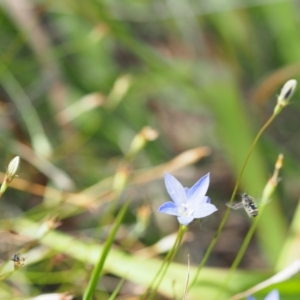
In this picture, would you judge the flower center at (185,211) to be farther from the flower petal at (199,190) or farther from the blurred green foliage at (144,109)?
the blurred green foliage at (144,109)

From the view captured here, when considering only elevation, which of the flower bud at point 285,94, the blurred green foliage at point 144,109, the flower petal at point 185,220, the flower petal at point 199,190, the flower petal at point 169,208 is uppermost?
the blurred green foliage at point 144,109

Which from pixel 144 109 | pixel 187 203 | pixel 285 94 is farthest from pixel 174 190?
pixel 144 109

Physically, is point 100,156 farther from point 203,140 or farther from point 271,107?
point 271,107

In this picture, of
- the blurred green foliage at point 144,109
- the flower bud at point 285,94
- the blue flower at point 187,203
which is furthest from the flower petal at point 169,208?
the blurred green foliage at point 144,109

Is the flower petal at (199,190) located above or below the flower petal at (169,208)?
above

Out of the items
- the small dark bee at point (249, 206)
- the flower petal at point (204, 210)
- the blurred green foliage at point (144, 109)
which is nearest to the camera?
the flower petal at point (204, 210)

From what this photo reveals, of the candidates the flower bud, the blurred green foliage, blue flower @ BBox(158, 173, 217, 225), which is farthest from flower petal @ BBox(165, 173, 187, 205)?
the blurred green foliage

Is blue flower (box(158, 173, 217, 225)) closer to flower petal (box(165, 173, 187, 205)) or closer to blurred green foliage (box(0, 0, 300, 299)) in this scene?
flower petal (box(165, 173, 187, 205))
